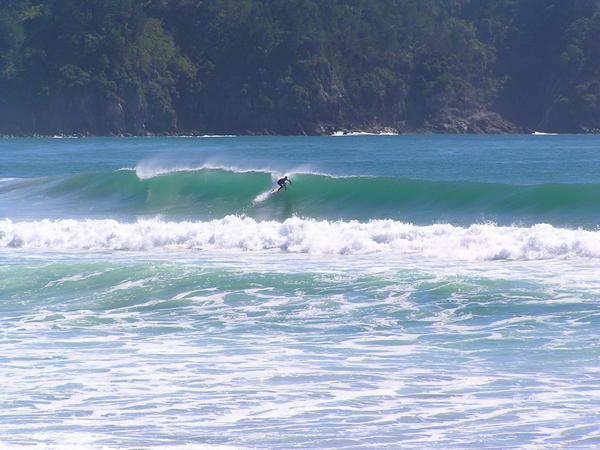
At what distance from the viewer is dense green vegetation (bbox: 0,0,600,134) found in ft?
424

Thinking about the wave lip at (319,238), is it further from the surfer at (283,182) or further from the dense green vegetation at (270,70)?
the dense green vegetation at (270,70)

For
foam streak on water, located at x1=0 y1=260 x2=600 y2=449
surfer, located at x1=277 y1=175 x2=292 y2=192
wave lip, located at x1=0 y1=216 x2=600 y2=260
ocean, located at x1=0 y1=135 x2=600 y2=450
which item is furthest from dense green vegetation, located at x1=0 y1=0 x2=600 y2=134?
foam streak on water, located at x1=0 y1=260 x2=600 y2=449

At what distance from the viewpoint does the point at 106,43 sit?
131m

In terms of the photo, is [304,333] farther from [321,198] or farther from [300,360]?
[321,198]

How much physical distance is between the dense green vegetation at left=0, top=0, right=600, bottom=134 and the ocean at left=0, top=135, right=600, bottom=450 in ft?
334

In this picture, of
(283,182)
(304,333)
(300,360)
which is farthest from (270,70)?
(300,360)

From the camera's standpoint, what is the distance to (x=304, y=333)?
559 inches

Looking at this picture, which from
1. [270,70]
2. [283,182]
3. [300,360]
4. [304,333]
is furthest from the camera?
[270,70]

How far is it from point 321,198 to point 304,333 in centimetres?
1767

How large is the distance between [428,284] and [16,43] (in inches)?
4935

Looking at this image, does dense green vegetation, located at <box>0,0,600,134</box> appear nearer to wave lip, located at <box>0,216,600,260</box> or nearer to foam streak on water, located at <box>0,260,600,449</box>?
wave lip, located at <box>0,216,600,260</box>

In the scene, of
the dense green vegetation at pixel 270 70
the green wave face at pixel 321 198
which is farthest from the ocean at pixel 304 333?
the dense green vegetation at pixel 270 70

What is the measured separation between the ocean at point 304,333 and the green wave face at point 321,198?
26 centimetres

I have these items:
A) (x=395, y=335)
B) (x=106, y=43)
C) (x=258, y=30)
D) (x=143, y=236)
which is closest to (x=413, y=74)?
(x=258, y=30)
